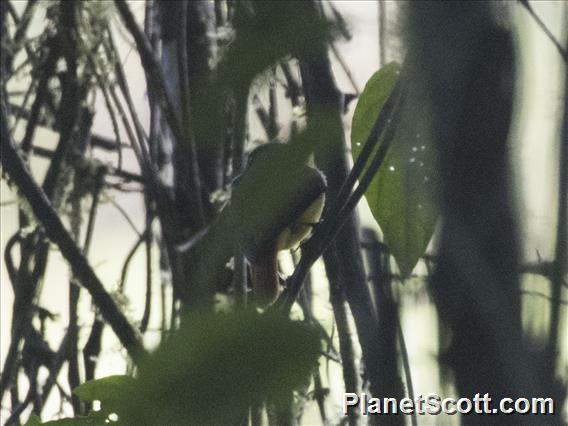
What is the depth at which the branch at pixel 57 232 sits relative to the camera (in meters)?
1.38

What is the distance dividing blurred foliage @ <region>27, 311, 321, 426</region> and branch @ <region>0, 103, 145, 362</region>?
3.07ft

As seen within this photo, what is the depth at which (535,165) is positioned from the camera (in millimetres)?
400

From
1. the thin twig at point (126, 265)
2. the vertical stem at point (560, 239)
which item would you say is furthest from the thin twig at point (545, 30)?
the thin twig at point (126, 265)

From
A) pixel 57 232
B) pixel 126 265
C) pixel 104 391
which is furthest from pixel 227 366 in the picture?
pixel 126 265

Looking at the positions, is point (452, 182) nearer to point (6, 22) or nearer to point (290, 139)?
point (290, 139)

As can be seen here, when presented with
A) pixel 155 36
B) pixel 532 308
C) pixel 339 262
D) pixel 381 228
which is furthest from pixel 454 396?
pixel 155 36

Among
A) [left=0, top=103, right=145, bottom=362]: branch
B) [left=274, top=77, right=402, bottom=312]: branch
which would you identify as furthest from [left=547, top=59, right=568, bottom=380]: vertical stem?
[left=0, top=103, right=145, bottom=362]: branch

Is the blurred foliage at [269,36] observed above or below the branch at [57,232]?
below

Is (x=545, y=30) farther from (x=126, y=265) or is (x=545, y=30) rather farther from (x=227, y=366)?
(x=126, y=265)

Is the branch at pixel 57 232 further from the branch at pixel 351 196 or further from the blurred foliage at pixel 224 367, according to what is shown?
the blurred foliage at pixel 224 367

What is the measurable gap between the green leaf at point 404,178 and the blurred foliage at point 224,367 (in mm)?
76

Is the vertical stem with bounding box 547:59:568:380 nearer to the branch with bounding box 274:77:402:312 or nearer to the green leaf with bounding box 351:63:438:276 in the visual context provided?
the green leaf with bounding box 351:63:438:276

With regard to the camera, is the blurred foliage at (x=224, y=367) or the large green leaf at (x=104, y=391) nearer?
the blurred foliage at (x=224, y=367)

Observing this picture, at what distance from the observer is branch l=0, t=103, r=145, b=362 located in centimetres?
138
